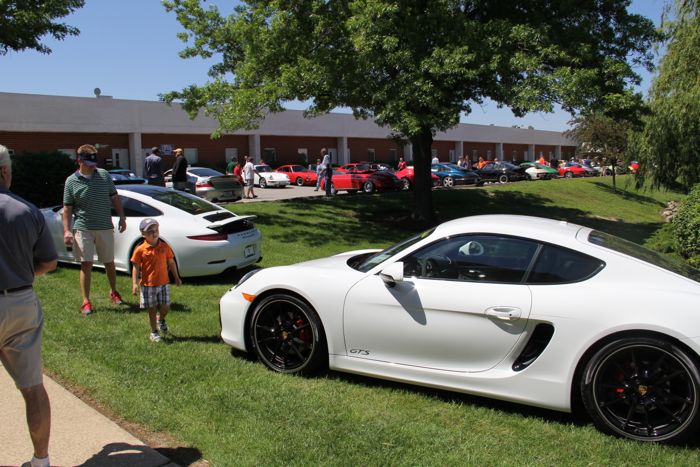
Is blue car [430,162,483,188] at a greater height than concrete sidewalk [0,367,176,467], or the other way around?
blue car [430,162,483,188]

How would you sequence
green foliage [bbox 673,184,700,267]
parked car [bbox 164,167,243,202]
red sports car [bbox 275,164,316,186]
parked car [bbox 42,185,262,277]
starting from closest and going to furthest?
green foliage [bbox 673,184,700,267] < parked car [bbox 42,185,262,277] < parked car [bbox 164,167,243,202] < red sports car [bbox 275,164,316,186]

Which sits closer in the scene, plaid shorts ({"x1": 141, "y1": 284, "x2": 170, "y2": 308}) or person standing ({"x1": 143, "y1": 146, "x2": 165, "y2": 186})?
plaid shorts ({"x1": 141, "y1": 284, "x2": 170, "y2": 308})

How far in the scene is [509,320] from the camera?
394 centimetres

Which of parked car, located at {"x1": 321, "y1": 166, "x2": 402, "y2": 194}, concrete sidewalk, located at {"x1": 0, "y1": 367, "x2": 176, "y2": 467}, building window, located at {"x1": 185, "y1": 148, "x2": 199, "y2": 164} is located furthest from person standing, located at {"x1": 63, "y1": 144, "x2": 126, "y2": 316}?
building window, located at {"x1": 185, "y1": 148, "x2": 199, "y2": 164}

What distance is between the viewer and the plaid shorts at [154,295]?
5.47 metres

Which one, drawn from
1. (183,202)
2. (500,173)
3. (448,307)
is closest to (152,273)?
(448,307)

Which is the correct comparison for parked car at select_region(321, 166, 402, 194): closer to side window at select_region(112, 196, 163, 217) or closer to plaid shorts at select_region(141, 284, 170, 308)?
side window at select_region(112, 196, 163, 217)

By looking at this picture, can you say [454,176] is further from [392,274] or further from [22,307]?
[22,307]

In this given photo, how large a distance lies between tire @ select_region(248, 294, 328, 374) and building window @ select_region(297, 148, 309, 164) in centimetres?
4422

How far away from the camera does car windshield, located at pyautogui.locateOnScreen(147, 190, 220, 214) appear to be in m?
8.34

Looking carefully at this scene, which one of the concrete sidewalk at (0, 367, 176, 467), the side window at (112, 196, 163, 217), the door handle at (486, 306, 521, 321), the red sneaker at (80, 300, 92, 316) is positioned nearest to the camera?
the concrete sidewalk at (0, 367, 176, 467)

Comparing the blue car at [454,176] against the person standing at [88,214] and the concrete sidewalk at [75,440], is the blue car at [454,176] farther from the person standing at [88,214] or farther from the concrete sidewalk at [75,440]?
the concrete sidewalk at [75,440]

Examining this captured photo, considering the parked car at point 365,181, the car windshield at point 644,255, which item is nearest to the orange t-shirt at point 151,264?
the car windshield at point 644,255

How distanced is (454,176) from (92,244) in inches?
1118
